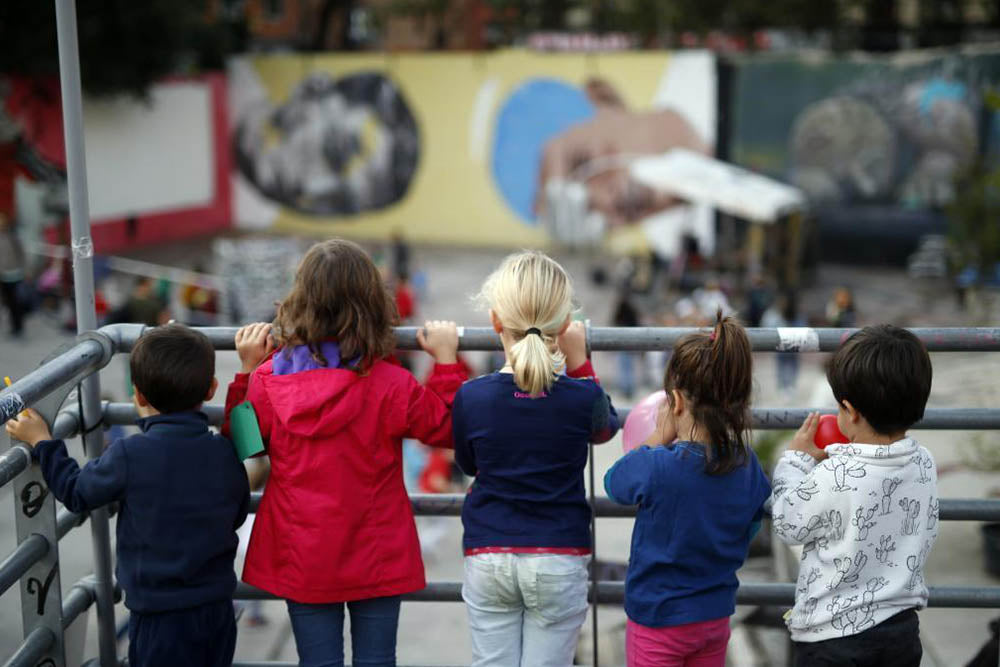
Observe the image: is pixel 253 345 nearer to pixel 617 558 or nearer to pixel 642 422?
pixel 642 422

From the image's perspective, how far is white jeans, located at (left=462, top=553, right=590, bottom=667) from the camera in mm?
2836

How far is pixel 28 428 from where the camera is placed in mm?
Result: 2801

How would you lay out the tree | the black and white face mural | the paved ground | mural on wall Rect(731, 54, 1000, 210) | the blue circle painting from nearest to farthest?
the paved ground → the tree → mural on wall Rect(731, 54, 1000, 210) → the blue circle painting → the black and white face mural

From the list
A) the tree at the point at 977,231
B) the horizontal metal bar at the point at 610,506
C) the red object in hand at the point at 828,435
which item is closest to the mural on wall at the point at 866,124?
the tree at the point at 977,231

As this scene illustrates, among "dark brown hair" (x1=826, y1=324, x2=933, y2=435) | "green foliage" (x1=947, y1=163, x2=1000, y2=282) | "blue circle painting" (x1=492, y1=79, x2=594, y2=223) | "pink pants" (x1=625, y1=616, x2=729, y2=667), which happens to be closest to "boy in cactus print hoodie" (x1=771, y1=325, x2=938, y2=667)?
"dark brown hair" (x1=826, y1=324, x2=933, y2=435)

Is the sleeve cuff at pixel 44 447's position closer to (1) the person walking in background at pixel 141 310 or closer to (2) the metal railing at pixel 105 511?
(2) the metal railing at pixel 105 511

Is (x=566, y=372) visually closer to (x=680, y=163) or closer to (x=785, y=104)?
(x=680, y=163)

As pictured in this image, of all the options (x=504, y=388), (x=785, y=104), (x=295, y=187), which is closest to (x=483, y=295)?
(x=504, y=388)

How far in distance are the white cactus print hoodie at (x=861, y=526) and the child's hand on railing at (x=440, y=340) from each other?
0.92 m

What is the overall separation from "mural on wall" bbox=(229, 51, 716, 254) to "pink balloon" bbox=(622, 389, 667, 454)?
74.3 ft

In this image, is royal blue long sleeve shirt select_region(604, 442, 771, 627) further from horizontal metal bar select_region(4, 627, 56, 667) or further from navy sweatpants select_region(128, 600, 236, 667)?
horizontal metal bar select_region(4, 627, 56, 667)

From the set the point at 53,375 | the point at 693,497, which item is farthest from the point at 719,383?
the point at 53,375

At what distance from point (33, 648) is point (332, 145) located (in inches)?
1055

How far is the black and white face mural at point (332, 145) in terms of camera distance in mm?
28484
